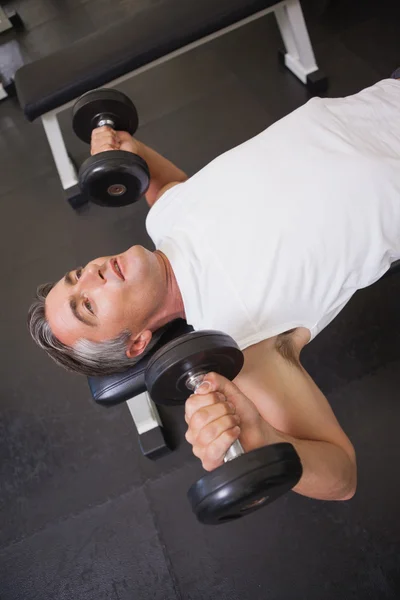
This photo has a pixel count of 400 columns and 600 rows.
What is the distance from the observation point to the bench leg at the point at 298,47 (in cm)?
226

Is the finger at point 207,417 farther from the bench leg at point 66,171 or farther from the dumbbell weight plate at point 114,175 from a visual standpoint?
the bench leg at point 66,171

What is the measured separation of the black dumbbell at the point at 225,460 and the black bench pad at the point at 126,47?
58.4 inches

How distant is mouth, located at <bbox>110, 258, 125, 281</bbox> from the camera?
134 cm

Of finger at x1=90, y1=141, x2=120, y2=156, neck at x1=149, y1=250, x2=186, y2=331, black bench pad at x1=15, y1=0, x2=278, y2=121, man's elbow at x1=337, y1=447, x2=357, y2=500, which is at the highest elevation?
black bench pad at x1=15, y1=0, x2=278, y2=121

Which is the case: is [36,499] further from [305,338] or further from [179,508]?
[305,338]

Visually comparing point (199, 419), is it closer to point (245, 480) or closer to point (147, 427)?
point (245, 480)

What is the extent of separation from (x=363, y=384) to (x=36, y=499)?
1.24 meters

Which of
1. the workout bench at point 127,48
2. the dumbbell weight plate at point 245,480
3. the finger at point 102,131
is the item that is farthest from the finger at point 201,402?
the workout bench at point 127,48

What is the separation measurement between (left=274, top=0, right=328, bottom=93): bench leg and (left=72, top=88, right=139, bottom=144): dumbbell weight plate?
1013 millimetres

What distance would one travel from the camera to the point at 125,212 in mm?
2387

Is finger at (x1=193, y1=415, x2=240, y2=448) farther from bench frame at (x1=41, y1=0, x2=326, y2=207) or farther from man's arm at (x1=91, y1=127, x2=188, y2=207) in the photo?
bench frame at (x1=41, y1=0, x2=326, y2=207)

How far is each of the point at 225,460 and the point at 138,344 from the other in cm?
54

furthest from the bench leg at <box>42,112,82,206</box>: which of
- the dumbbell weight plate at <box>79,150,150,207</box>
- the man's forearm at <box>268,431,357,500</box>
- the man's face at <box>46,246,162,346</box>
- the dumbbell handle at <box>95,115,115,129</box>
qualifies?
the man's forearm at <box>268,431,357,500</box>

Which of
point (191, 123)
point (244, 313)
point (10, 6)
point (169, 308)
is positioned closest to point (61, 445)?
point (169, 308)
